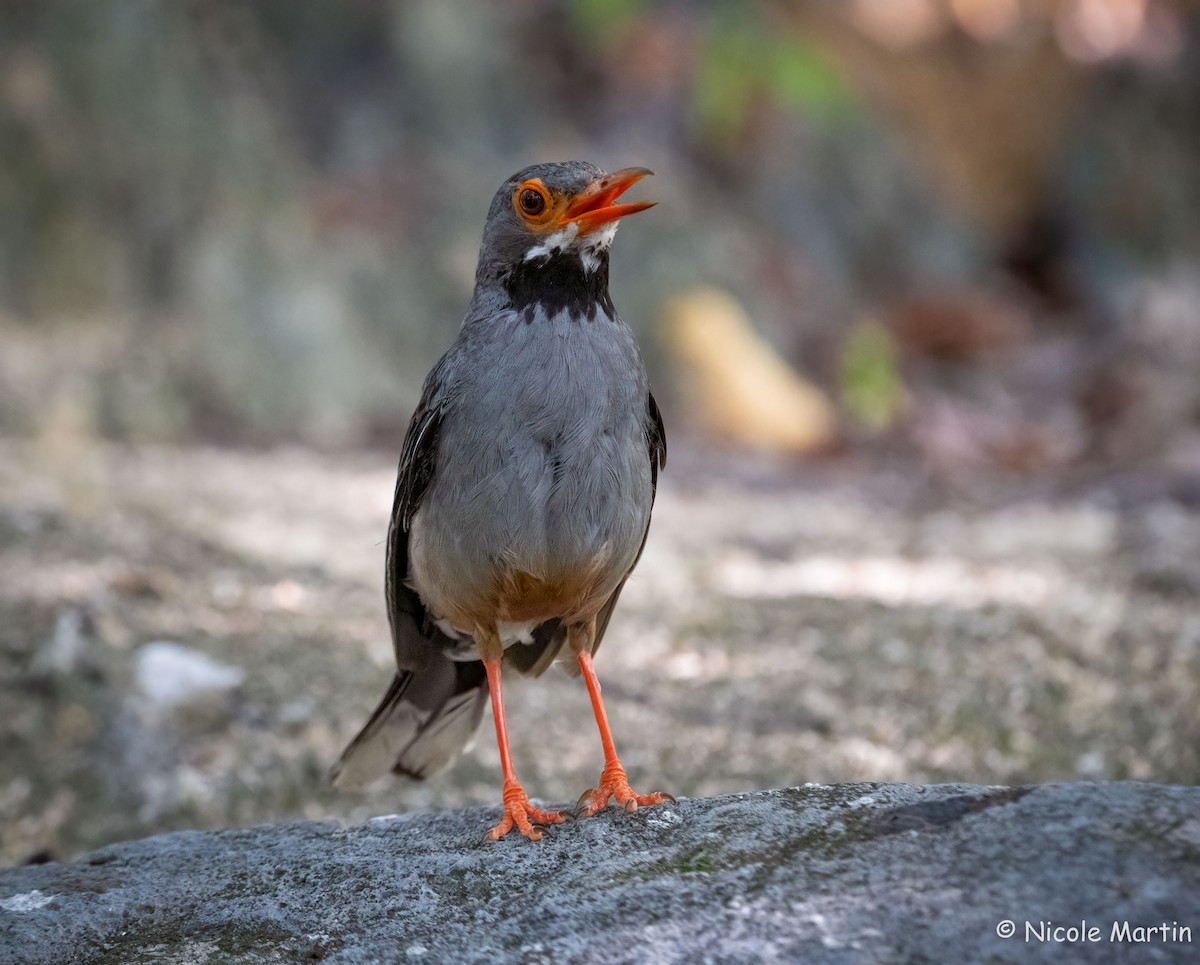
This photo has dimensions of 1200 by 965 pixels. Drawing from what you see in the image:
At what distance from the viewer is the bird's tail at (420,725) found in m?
4.31

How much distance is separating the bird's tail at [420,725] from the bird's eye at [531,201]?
1.58m

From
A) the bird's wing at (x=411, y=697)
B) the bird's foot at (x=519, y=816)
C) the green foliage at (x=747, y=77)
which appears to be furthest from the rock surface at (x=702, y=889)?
the green foliage at (x=747, y=77)

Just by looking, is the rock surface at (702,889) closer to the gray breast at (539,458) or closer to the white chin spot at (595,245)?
the gray breast at (539,458)

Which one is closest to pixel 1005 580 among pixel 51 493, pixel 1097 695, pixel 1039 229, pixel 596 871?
pixel 1097 695

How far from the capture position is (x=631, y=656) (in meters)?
6.48

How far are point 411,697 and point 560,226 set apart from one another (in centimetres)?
172

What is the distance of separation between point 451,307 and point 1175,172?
35.3 feet

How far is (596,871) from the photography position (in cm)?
285

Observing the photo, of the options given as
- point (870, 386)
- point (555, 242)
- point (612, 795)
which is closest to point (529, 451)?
point (555, 242)

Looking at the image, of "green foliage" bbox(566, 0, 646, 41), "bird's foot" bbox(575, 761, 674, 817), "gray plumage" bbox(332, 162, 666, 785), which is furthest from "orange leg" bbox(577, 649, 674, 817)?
"green foliage" bbox(566, 0, 646, 41)

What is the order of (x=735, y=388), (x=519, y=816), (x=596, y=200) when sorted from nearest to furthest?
1. (x=519, y=816)
2. (x=596, y=200)
3. (x=735, y=388)

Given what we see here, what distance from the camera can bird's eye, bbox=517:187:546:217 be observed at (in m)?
3.88

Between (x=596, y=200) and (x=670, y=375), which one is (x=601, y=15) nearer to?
(x=670, y=375)

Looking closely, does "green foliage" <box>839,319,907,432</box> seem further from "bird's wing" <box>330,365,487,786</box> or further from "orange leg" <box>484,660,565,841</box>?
"orange leg" <box>484,660,565,841</box>
